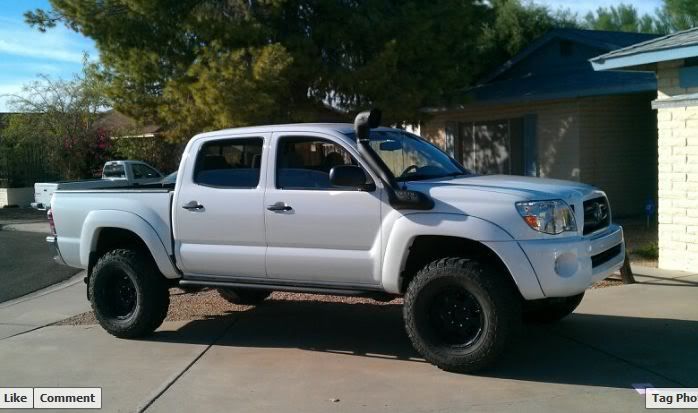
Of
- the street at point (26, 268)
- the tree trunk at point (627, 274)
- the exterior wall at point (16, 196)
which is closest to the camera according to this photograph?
the tree trunk at point (627, 274)

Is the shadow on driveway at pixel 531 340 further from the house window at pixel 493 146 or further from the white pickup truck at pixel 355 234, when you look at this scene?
the house window at pixel 493 146

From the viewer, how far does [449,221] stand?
5781mm

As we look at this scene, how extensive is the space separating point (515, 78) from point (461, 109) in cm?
159

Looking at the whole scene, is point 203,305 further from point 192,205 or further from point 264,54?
point 264,54

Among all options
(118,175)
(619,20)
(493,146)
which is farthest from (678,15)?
(118,175)

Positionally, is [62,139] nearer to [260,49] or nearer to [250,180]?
[260,49]

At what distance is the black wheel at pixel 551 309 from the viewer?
276 inches

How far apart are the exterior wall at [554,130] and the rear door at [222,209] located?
9.03 metres

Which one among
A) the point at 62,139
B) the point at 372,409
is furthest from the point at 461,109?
the point at 62,139

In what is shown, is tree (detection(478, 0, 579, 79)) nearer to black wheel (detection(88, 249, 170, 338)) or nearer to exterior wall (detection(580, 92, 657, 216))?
exterior wall (detection(580, 92, 657, 216))

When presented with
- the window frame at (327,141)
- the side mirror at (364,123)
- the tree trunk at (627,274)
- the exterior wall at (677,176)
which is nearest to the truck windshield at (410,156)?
the window frame at (327,141)

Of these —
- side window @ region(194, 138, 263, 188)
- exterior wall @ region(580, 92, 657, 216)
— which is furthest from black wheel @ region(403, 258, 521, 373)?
exterior wall @ region(580, 92, 657, 216)

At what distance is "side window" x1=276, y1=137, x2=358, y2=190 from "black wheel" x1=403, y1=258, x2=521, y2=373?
4.40 ft

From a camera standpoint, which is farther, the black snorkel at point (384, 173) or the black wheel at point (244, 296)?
the black wheel at point (244, 296)
